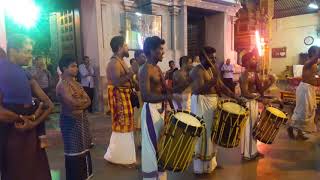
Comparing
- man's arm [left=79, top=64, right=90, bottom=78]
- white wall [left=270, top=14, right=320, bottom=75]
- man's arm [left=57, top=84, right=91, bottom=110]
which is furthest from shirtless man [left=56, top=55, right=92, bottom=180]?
white wall [left=270, top=14, right=320, bottom=75]

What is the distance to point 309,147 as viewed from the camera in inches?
202

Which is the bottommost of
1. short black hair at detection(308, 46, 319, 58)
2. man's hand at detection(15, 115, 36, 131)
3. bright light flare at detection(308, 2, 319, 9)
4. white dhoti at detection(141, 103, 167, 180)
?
white dhoti at detection(141, 103, 167, 180)

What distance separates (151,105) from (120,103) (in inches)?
47.1

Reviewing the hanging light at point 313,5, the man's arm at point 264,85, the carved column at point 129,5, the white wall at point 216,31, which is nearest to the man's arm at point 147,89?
the man's arm at point 264,85

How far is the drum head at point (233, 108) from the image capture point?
3607mm

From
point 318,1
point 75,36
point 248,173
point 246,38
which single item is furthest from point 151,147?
point 318,1

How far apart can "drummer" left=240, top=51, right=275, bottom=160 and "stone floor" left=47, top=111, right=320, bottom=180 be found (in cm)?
20

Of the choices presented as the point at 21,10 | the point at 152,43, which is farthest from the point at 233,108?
the point at 21,10

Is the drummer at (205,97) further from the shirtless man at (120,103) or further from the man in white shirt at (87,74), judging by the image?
the man in white shirt at (87,74)

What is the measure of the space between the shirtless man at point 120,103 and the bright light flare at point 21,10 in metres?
3.27

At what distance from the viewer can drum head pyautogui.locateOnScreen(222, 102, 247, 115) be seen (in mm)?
3607

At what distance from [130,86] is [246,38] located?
10.8m

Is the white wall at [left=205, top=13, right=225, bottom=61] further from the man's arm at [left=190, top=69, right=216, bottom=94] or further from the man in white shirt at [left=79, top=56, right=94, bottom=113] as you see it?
the man's arm at [left=190, top=69, right=216, bottom=94]

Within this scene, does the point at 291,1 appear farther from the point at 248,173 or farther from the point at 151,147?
the point at 151,147
